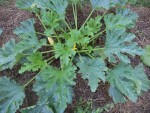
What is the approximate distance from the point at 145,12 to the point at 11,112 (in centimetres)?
222

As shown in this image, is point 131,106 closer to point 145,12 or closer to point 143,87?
point 143,87

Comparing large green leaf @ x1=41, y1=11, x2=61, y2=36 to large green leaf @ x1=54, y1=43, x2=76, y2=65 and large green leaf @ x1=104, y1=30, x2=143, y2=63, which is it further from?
large green leaf @ x1=104, y1=30, x2=143, y2=63

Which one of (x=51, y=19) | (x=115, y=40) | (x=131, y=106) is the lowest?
(x=131, y=106)

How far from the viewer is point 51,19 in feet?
10.7

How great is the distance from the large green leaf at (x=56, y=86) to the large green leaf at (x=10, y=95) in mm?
202

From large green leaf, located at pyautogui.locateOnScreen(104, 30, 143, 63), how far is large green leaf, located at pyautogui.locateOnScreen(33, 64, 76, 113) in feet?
1.43

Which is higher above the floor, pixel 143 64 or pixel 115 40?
pixel 115 40

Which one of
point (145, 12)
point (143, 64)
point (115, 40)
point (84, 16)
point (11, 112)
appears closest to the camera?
point (11, 112)

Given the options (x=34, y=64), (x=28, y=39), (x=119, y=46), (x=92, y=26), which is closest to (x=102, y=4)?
(x=92, y=26)

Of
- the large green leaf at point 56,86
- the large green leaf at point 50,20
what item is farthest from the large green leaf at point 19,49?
the large green leaf at point 56,86

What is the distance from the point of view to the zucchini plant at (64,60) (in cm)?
301

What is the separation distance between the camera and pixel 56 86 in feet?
9.85

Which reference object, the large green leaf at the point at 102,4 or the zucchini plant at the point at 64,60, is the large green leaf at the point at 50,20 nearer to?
the zucchini plant at the point at 64,60

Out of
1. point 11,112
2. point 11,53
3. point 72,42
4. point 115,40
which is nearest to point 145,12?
point 115,40
